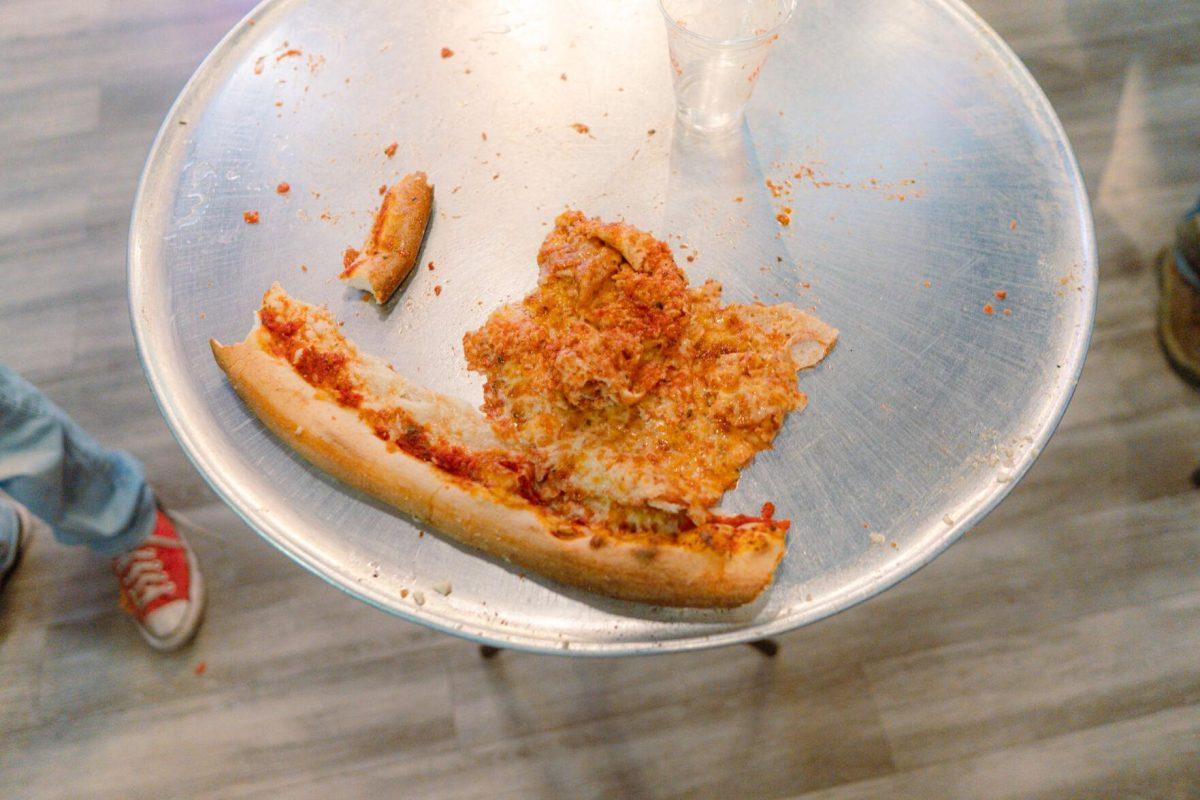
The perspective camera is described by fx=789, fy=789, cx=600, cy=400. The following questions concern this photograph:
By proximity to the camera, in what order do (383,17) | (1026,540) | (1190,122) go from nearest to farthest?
(383,17)
(1026,540)
(1190,122)

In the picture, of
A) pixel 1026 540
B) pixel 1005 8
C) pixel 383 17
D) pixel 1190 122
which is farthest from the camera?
pixel 1005 8

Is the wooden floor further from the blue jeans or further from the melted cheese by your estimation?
the melted cheese

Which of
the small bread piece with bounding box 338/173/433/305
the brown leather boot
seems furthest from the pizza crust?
the brown leather boot

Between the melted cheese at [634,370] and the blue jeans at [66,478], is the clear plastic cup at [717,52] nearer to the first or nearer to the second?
the melted cheese at [634,370]

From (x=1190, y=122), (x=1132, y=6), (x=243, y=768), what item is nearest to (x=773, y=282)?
(x=243, y=768)

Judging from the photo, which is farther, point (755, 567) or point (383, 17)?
point (383, 17)

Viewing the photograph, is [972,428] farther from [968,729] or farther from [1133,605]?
[1133,605]

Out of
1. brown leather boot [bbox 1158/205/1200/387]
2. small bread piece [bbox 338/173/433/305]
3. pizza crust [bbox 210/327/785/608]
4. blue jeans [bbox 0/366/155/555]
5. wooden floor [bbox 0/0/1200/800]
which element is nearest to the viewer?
pizza crust [bbox 210/327/785/608]

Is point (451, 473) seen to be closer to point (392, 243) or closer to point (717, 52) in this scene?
point (392, 243)
